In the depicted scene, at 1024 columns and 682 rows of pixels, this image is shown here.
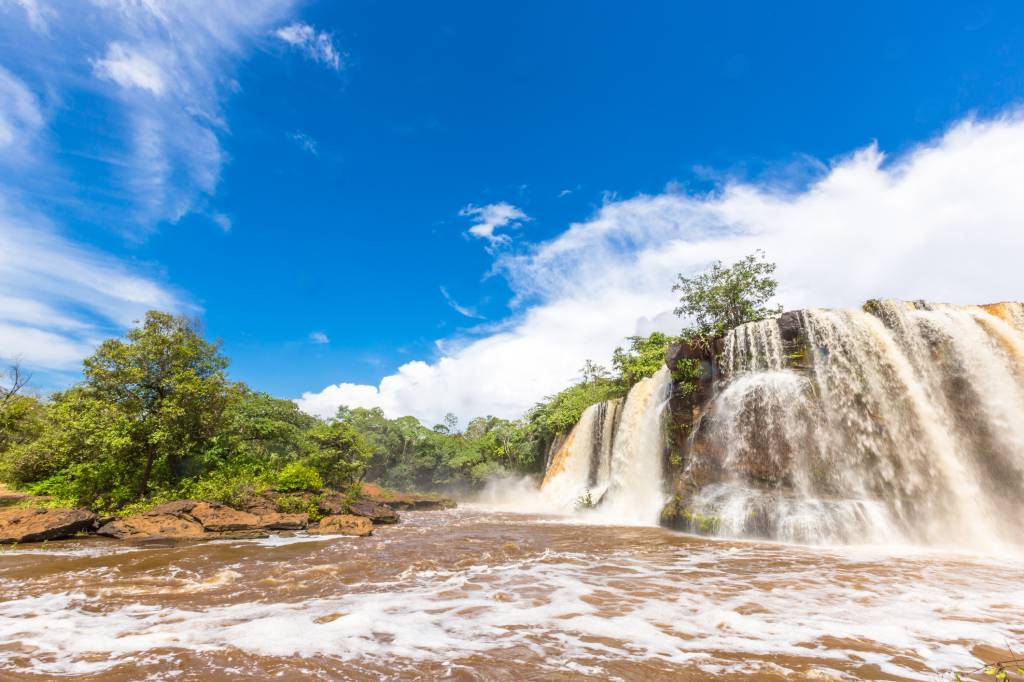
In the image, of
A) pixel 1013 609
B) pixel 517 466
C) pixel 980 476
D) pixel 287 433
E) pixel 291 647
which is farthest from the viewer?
pixel 517 466

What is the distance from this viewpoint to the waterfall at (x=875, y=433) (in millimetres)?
12711

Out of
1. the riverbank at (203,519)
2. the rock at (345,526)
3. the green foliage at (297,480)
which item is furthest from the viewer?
the green foliage at (297,480)

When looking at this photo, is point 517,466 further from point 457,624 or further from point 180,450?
point 457,624

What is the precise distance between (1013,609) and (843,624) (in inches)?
115

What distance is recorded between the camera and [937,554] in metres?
10.8

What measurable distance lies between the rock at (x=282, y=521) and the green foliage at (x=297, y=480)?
8.25 feet

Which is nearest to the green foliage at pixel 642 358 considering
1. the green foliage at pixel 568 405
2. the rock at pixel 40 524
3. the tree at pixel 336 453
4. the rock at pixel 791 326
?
the green foliage at pixel 568 405

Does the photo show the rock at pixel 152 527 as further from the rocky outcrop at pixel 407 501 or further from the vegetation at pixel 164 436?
the rocky outcrop at pixel 407 501

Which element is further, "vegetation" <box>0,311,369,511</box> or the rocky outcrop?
the rocky outcrop

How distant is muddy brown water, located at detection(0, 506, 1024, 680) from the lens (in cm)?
445

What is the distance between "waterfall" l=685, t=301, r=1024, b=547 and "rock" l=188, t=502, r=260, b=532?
14911 mm

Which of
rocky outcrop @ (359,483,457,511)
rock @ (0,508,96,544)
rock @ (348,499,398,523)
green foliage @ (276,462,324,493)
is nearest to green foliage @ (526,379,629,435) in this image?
rocky outcrop @ (359,483,457,511)

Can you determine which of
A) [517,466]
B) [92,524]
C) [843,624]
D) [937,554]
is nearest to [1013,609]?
[843,624]

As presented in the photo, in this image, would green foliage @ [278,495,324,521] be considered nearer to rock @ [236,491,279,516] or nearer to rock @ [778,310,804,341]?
rock @ [236,491,279,516]
